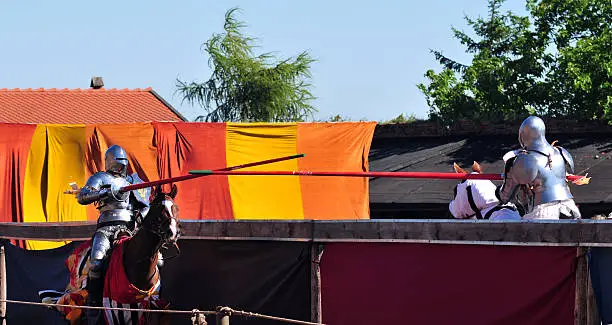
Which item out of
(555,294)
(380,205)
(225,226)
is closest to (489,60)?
(380,205)

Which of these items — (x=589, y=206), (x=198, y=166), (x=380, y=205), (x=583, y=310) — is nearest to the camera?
(x=583, y=310)

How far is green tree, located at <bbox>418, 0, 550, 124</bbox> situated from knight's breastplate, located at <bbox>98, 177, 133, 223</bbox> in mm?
9746

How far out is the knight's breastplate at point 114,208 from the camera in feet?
31.9

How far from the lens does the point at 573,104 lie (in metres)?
17.9

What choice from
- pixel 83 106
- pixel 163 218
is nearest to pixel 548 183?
pixel 163 218

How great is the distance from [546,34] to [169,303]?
12.3 m

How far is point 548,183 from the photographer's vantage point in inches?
339

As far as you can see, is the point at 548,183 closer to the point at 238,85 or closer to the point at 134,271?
the point at 134,271

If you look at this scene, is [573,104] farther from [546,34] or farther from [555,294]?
[555,294]

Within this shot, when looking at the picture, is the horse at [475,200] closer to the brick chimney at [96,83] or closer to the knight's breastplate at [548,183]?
the knight's breastplate at [548,183]

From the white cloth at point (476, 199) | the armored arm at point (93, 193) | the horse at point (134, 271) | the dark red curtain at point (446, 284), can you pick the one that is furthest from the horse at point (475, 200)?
the armored arm at point (93, 193)

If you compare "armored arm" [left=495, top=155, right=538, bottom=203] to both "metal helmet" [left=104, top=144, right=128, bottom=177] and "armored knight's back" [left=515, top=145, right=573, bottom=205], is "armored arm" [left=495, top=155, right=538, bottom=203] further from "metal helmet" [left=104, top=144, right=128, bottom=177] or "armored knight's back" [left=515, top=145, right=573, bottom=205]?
"metal helmet" [left=104, top=144, right=128, bottom=177]

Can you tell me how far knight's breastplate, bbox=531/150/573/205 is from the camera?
8586mm

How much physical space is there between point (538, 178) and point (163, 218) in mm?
2949
